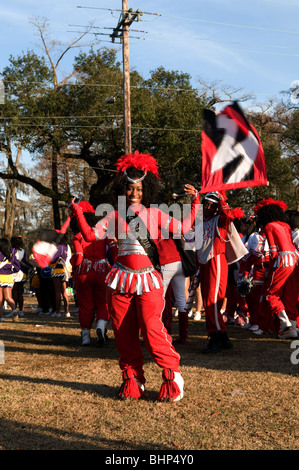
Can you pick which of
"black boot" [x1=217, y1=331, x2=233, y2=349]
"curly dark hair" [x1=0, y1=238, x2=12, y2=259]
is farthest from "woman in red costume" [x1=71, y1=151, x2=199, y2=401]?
"curly dark hair" [x1=0, y1=238, x2=12, y2=259]

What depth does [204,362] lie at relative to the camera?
6.41 meters

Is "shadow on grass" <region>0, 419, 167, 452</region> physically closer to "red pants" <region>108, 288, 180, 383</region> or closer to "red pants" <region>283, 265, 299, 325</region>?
"red pants" <region>108, 288, 180, 383</region>

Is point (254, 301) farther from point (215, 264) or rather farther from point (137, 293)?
point (137, 293)

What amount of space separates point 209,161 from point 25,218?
47.7m

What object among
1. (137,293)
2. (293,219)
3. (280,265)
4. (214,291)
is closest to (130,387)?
(137,293)

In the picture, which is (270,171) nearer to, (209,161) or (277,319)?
(277,319)

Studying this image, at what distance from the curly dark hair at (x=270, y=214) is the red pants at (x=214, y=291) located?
1.24 m

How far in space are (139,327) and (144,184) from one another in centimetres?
132

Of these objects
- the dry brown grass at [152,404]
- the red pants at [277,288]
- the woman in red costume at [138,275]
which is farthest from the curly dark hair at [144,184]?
the red pants at [277,288]

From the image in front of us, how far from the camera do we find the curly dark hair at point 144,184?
508 centimetres

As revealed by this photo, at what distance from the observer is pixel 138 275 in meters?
4.84

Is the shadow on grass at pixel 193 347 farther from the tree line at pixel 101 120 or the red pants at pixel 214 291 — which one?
the tree line at pixel 101 120

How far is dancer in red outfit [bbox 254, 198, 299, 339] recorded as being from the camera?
25.4 feet
